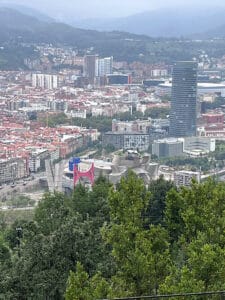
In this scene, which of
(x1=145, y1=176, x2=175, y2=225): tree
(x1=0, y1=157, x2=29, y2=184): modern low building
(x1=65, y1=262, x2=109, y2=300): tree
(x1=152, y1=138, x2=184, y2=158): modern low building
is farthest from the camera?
(x1=152, y1=138, x2=184, y2=158): modern low building

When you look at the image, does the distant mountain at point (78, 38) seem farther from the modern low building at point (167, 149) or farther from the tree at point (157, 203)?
the tree at point (157, 203)

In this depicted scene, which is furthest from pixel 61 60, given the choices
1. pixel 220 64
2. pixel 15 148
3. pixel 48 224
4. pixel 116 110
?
pixel 48 224

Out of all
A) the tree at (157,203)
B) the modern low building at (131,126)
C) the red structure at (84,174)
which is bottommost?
the modern low building at (131,126)

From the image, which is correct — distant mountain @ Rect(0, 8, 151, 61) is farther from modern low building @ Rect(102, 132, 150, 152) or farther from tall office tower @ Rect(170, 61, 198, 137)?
modern low building @ Rect(102, 132, 150, 152)

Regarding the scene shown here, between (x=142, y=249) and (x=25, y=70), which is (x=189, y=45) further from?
(x=142, y=249)

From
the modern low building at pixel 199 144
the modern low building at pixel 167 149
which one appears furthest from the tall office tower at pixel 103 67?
the modern low building at pixel 167 149

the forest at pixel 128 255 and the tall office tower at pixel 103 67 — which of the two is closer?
the forest at pixel 128 255

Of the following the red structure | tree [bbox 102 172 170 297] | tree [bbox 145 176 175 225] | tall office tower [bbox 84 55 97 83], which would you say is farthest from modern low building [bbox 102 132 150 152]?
tall office tower [bbox 84 55 97 83]
